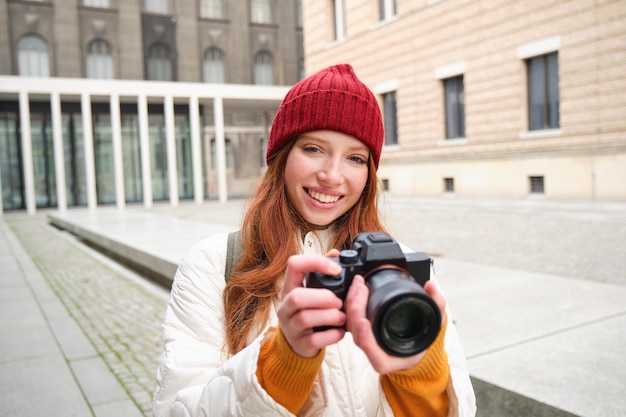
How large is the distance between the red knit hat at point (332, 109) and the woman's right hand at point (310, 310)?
661 mm

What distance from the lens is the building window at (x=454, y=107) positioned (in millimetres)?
18938

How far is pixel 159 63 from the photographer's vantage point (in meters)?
30.3

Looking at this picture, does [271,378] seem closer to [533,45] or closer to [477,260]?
[477,260]

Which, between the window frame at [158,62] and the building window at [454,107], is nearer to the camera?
the building window at [454,107]

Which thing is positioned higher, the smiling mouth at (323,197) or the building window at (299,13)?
the building window at (299,13)

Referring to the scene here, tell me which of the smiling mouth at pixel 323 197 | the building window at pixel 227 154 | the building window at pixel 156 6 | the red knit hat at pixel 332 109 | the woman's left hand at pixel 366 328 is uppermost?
the building window at pixel 156 6

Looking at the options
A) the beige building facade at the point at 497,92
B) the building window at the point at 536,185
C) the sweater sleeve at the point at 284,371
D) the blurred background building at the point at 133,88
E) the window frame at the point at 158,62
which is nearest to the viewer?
the sweater sleeve at the point at 284,371

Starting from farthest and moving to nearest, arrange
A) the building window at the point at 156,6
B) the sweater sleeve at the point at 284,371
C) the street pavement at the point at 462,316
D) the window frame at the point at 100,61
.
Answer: the building window at the point at 156,6 → the window frame at the point at 100,61 → the street pavement at the point at 462,316 → the sweater sleeve at the point at 284,371

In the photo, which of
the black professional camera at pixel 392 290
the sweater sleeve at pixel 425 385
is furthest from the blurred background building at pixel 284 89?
the black professional camera at pixel 392 290

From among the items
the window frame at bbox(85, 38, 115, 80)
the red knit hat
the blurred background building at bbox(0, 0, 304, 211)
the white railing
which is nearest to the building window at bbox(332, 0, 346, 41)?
the white railing

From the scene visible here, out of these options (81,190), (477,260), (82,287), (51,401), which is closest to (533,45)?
(477,260)

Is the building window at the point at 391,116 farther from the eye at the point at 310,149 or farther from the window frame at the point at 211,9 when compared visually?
the eye at the point at 310,149

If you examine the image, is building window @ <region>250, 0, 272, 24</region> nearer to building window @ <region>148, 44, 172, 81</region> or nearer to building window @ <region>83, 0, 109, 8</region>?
building window @ <region>148, 44, 172, 81</region>

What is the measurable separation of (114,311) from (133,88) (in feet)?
67.3
